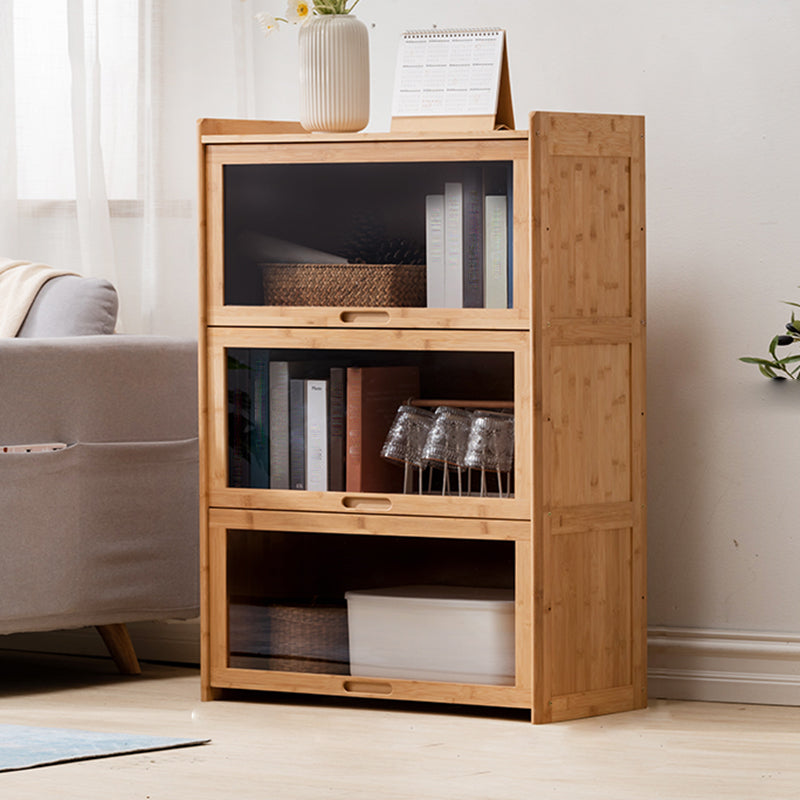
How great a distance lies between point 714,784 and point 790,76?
4.39 ft

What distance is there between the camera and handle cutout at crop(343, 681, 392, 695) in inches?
82.9

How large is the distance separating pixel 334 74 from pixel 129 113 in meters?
0.74

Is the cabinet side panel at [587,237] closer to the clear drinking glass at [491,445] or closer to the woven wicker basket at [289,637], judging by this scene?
the clear drinking glass at [491,445]

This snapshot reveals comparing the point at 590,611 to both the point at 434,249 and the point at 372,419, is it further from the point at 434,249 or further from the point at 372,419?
the point at 434,249

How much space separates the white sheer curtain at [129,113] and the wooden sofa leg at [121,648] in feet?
2.23

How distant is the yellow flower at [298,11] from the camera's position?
220 centimetres

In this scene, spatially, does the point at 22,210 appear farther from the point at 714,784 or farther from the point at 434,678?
the point at 714,784

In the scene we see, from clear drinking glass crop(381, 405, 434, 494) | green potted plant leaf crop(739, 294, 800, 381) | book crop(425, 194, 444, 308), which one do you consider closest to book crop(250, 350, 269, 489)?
clear drinking glass crop(381, 405, 434, 494)

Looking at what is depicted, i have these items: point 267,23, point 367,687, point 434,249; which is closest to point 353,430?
point 434,249

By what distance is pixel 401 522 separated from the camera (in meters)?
2.09

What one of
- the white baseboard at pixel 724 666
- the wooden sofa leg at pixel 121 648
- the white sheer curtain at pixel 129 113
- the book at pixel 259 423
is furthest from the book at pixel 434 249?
the wooden sofa leg at pixel 121 648

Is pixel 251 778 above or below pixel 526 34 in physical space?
below

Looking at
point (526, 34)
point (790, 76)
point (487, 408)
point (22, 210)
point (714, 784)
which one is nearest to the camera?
point (714, 784)

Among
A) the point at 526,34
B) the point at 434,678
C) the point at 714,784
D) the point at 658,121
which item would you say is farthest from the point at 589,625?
the point at 526,34
